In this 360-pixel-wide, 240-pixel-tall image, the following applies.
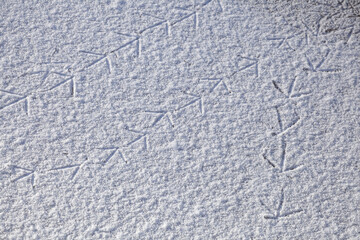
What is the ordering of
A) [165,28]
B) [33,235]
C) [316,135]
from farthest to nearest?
[165,28] < [316,135] < [33,235]

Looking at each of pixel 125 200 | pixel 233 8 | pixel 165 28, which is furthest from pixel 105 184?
pixel 233 8

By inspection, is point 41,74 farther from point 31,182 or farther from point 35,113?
point 31,182

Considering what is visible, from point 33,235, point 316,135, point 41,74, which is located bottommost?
point 33,235

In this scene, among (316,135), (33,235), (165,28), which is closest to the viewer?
(33,235)

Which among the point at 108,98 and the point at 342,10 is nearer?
the point at 108,98

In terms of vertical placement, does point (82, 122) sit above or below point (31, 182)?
above

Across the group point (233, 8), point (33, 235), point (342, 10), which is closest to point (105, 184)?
point (33, 235)
